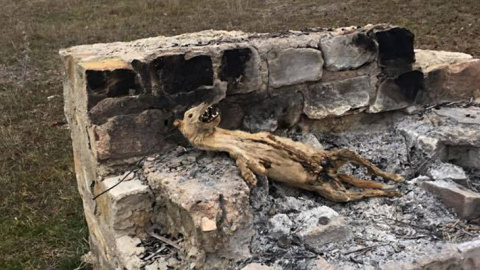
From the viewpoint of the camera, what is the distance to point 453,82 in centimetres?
334

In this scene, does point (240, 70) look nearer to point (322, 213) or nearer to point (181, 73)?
point (181, 73)

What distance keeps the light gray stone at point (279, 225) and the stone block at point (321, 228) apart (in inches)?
1.7

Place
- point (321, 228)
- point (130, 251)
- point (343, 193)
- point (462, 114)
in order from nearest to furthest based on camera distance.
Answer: point (321, 228)
point (130, 251)
point (343, 193)
point (462, 114)

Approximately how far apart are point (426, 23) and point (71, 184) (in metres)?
6.48

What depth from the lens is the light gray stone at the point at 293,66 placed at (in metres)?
2.95

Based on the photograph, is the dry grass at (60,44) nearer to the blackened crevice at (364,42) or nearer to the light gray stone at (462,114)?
the blackened crevice at (364,42)

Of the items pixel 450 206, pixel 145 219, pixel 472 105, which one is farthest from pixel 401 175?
pixel 145 219

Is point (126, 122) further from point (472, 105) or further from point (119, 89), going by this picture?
point (472, 105)

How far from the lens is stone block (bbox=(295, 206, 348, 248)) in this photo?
7.63 feet

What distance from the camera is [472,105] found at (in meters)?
3.36

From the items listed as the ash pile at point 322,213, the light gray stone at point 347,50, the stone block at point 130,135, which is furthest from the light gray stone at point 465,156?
the stone block at point 130,135

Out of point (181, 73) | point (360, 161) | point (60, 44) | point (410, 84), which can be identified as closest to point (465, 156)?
point (410, 84)

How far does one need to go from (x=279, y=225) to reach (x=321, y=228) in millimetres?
186

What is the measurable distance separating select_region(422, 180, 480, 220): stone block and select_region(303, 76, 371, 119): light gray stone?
72cm
